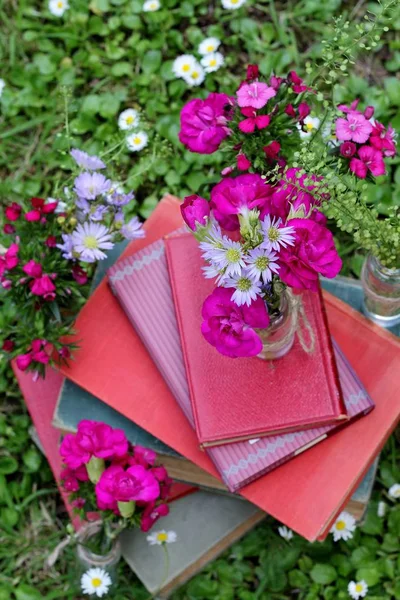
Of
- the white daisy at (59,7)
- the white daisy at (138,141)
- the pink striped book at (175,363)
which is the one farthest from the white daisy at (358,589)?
the white daisy at (59,7)

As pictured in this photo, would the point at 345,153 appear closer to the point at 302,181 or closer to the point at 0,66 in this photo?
the point at 302,181

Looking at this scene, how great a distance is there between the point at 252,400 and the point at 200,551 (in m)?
0.45

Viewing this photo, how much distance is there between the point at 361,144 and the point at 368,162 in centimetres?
4

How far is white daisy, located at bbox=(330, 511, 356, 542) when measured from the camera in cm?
189

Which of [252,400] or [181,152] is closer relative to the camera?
[252,400]

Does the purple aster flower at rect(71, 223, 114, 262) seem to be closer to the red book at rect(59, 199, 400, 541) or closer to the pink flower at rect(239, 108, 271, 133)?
the red book at rect(59, 199, 400, 541)

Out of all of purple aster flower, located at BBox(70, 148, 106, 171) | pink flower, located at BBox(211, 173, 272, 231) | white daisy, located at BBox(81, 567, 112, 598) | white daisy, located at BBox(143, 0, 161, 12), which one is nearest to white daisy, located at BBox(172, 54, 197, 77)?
white daisy, located at BBox(143, 0, 161, 12)

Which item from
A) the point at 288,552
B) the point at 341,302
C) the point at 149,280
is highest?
the point at 149,280

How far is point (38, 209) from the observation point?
1.75m

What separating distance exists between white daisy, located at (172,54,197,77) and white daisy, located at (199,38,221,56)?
0.03 metres

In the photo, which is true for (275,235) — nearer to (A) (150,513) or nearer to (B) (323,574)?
(A) (150,513)

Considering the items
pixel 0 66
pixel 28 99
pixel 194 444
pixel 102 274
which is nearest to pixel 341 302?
pixel 194 444

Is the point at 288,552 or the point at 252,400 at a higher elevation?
the point at 252,400

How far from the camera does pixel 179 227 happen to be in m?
1.94
